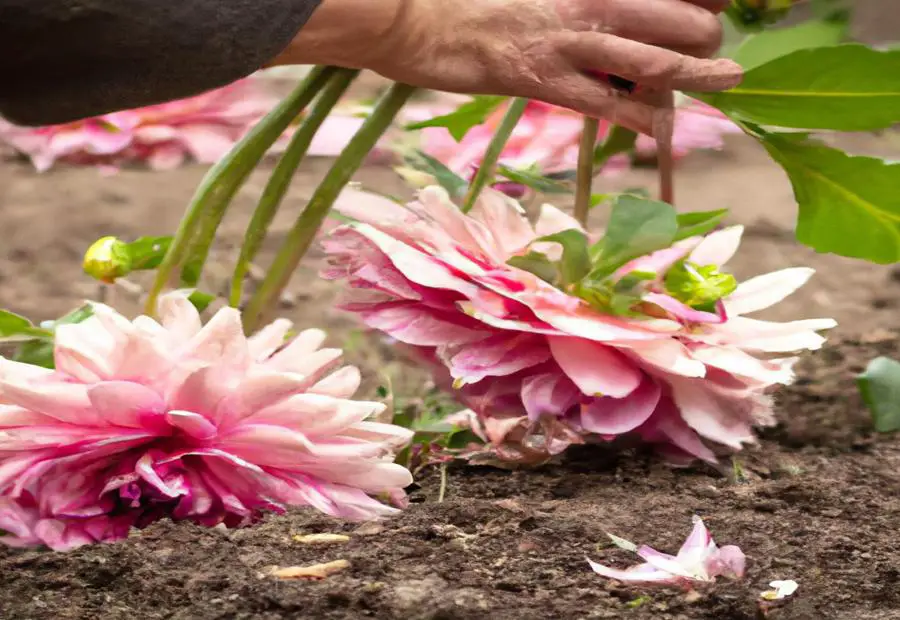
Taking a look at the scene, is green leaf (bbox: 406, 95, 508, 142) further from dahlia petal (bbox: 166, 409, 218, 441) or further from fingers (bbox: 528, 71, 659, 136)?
dahlia petal (bbox: 166, 409, 218, 441)

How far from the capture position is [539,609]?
0.41m

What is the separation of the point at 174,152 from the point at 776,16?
0.71m

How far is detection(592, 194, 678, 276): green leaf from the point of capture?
54 centimetres

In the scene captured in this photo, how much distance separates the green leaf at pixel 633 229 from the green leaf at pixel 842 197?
4.7 inches

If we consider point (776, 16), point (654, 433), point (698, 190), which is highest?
point (776, 16)

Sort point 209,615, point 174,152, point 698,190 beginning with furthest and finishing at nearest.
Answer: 1. point 698,190
2. point 174,152
3. point 209,615

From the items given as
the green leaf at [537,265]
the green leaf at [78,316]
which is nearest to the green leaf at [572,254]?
the green leaf at [537,265]

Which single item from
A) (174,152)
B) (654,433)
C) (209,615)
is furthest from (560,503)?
(174,152)

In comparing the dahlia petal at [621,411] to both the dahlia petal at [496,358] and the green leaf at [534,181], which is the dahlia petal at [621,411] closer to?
the dahlia petal at [496,358]

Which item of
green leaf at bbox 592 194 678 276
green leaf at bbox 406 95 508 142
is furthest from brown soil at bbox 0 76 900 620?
green leaf at bbox 406 95 508 142

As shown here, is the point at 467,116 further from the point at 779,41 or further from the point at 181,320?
the point at 181,320

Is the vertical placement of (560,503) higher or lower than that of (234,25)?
lower

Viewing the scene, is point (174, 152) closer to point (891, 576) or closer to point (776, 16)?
point (776, 16)

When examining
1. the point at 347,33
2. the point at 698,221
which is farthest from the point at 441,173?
the point at 347,33
